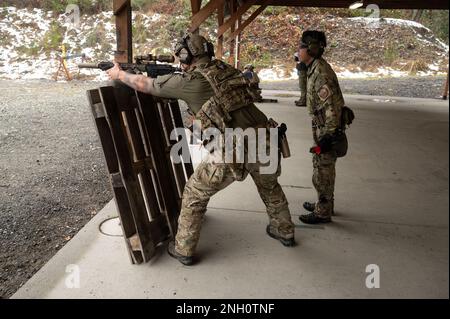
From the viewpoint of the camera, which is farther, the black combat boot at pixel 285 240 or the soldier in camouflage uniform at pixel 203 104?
the black combat boot at pixel 285 240

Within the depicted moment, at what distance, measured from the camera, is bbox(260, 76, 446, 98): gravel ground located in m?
11.9

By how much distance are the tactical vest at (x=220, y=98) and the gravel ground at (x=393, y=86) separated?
1086 centimetres

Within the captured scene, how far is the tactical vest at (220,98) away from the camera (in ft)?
6.90

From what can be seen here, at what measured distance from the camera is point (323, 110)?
8.64 feet

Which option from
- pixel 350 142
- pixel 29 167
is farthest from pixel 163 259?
pixel 350 142

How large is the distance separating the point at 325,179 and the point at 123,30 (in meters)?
2.06

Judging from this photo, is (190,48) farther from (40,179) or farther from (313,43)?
(40,179)

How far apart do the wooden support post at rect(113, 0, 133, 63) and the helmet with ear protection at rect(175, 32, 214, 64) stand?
2.91 ft

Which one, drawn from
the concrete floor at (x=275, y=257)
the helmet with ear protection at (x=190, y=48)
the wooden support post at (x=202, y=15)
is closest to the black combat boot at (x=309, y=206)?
the concrete floor at (x=275, y=257)

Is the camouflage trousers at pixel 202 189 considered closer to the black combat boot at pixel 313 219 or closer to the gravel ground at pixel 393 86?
the black combat boot at pixel 313 219

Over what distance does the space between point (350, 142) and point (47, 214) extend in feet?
14.3

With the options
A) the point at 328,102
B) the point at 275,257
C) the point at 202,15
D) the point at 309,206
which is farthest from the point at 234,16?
the point at 275,257

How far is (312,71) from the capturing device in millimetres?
2621
